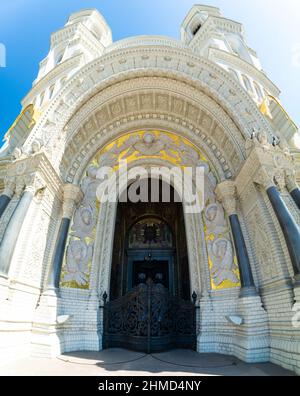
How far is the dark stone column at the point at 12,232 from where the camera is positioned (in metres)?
5.06

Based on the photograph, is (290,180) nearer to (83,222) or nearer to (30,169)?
(83,222)

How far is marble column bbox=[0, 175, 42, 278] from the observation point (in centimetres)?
510

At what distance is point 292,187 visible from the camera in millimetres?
6062

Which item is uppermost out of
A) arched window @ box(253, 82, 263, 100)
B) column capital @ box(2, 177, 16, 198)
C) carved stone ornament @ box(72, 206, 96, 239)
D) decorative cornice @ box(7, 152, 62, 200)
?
arched window @ box(253, 82, 263, 100)

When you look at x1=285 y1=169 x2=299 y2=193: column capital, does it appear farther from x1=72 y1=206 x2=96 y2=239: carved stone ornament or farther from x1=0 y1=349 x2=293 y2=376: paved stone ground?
x1=72 y1=206 x2=96 y2=239: carved stone ornament

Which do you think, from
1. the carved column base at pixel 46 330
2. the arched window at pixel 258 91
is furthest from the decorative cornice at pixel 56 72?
the carved column base at pixel 46 330

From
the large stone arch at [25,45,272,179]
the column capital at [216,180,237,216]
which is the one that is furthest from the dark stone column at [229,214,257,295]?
the large stone arch at [25,45,272,179]

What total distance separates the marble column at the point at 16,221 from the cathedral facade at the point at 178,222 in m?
0.03

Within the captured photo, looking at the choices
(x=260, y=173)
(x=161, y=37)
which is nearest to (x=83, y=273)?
(x=260, y=173)

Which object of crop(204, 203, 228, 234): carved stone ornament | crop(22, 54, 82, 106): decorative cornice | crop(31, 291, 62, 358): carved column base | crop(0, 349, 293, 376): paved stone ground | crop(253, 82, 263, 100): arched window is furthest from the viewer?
crop(22, 54, 82, 106): decorative cornice

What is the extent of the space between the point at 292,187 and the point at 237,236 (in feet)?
6.60

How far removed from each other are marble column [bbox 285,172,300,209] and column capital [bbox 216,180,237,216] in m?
1.59

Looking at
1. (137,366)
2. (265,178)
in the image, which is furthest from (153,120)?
(137,366)
